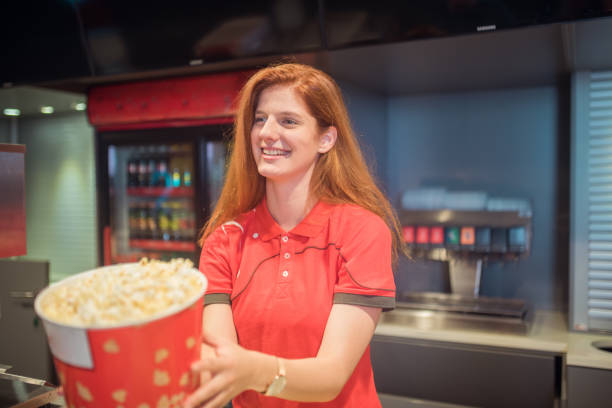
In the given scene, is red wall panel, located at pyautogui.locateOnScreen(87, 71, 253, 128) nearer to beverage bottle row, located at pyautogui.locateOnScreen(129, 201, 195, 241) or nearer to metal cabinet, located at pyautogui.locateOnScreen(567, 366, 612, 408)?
beverage bottle row, located at pyautogui.locateOnScreen(129, 201, 195, 241)

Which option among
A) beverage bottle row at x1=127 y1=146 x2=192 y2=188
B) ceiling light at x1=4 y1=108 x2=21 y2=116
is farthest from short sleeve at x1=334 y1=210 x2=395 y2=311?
ceiling light at x1=4 y1=108 x2=21 y2=116

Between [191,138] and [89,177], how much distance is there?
2.03 metres

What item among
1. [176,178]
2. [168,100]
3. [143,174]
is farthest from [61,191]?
[168,100]

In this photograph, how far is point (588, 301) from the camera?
8.62 ft

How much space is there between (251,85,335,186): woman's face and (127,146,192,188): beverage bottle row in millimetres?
2367

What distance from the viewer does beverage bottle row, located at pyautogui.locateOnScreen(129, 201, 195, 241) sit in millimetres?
3615

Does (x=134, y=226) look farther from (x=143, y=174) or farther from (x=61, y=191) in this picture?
(x=61, y=191)

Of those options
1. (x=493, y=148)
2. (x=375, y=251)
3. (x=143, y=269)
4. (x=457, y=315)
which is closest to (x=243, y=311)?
(x=375, y=251)

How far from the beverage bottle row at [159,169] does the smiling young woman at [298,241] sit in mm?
2235

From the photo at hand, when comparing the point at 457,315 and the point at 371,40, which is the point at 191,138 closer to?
the point at 371,40

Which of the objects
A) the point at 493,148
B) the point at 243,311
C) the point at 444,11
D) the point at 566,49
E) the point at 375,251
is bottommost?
the point at 243,311

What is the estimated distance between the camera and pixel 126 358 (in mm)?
718

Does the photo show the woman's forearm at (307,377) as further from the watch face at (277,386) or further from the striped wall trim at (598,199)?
the striped wall trim at (598,199)

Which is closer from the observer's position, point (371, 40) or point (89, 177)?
point (371, 40)
